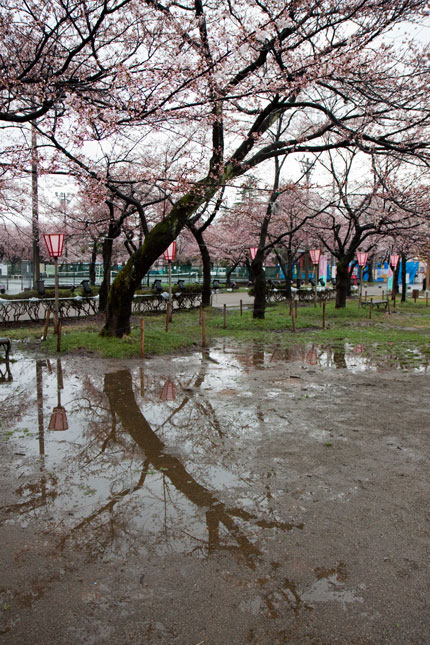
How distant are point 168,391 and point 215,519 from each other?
13.5ft

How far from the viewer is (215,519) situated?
363 cm

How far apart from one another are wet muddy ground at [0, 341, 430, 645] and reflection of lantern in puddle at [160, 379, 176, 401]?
A: 9cm

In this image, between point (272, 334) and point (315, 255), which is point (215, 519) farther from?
point (315, 255)

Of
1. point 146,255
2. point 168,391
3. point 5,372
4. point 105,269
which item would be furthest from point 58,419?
point 105,269

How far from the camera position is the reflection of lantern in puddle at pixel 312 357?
10239 mm

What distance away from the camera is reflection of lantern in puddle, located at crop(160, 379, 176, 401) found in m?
7.23

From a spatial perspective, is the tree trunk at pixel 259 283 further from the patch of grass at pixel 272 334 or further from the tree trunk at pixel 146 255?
the tree trunk at pixel 146 255

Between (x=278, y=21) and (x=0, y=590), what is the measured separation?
8.59 meters

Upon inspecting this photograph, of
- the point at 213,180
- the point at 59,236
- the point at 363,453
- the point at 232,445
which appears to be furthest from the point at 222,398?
the point at 59,236

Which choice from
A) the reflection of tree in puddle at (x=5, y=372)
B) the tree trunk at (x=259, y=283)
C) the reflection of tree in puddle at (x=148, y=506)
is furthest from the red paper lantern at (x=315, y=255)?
the reflection of tree in puddle at (x=148, y=506)

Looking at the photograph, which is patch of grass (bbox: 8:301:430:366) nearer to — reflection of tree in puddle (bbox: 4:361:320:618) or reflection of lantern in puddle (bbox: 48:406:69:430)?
reflection of lantern in puddle (bbox: 48:406:69:430)

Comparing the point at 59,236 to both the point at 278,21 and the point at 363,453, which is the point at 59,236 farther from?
the point at 363,453

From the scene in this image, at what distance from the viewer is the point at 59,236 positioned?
38.5 feet

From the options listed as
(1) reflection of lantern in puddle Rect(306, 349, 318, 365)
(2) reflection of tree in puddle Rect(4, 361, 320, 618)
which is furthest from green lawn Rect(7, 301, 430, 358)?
(2) reflection of tree in puddle Rect(4, 361, 320, 618)
